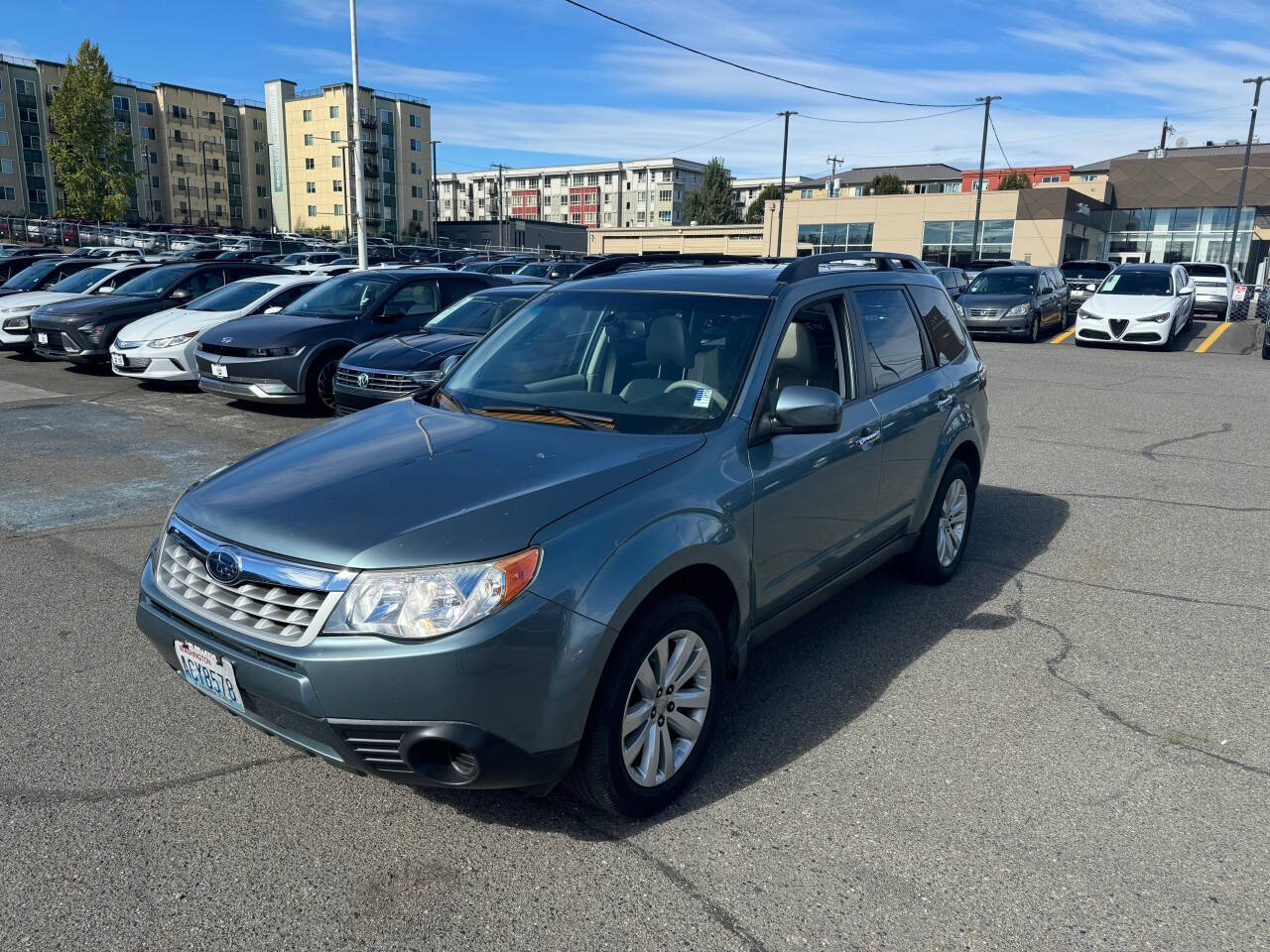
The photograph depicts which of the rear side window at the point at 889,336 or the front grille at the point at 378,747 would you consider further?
the rear side window at the point at 889,336

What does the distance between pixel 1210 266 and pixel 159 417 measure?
27701mm

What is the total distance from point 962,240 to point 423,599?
59.1 metres

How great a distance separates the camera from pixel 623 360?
3.96m

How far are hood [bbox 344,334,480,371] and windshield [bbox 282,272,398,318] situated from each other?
131 centimetres

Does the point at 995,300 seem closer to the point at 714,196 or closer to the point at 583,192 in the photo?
the point at 714,196

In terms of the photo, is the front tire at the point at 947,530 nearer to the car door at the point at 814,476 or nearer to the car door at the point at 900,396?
the car door at the point at 900,396

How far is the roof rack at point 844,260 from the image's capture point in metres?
4.06

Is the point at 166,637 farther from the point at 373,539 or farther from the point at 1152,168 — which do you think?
the point at 1152,168

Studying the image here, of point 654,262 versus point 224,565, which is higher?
point 654,262

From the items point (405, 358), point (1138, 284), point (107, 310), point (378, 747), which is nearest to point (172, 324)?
point (107, 310)

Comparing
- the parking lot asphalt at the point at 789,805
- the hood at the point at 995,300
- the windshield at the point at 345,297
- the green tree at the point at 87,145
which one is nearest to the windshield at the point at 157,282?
the windshield at the point at 345,297

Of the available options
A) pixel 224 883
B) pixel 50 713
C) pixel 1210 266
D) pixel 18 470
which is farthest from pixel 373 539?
pixel 1210 266

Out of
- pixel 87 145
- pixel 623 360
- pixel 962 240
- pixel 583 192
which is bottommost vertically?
pixel 623 360

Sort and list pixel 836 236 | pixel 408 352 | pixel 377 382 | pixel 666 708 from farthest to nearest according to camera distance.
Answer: pixel 836 236
pixel 408 352
pixel 377 382
pixel 666 708
